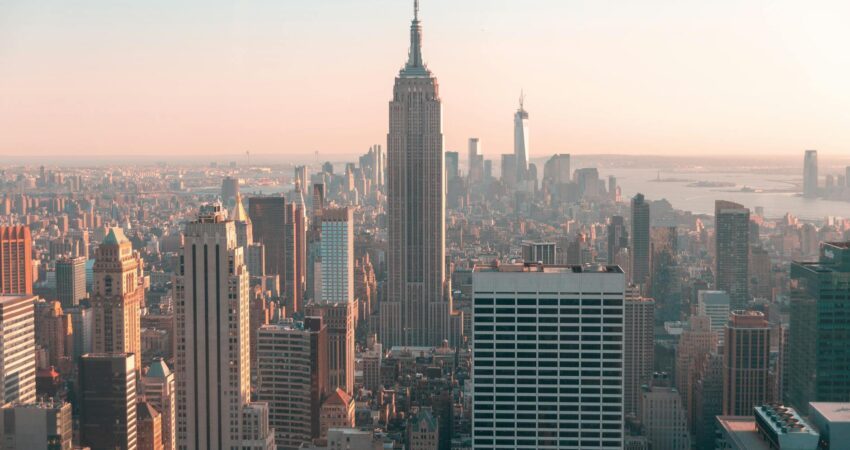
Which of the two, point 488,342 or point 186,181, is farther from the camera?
point 186,181

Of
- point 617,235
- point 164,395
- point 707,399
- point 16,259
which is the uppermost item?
point 617,235

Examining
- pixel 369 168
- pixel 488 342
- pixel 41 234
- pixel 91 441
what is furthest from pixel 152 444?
pixel 369 168

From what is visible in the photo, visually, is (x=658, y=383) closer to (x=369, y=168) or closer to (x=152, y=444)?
(x=152, y=444)

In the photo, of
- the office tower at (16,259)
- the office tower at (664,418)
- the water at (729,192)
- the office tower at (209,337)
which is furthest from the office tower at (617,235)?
the office tower at (209,337)

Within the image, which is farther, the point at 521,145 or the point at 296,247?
the point at 296,247

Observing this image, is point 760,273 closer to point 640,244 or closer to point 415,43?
point 640,244

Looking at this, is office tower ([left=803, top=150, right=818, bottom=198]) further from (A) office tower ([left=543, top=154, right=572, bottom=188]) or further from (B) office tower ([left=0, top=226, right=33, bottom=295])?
(B) office tower ([left=0, top=226, right=33, bottom=295])

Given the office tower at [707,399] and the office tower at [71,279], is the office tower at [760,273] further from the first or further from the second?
the office tower at [71,279]

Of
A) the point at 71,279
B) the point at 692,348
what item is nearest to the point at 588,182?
the point at 692,348
